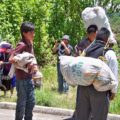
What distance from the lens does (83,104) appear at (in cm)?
582

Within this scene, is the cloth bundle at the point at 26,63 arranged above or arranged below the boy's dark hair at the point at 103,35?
below

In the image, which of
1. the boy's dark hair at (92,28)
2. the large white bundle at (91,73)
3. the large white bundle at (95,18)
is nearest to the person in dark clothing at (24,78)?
the large white bundle at (95,18)

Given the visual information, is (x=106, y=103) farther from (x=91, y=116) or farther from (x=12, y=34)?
(x=12, y=34)

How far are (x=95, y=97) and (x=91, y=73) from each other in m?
0.32

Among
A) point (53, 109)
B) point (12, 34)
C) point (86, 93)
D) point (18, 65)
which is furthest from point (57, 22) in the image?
point (86, 93)

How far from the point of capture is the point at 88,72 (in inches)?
219

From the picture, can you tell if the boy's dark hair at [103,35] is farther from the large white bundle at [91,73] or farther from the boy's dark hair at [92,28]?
the boy's dark hair at [92,28]

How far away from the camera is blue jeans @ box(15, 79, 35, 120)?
714 cm

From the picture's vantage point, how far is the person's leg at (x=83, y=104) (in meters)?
5.76

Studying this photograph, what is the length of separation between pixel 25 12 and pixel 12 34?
1213 millimetres

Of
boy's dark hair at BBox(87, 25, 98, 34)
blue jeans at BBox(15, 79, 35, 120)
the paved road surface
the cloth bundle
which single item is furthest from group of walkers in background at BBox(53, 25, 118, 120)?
the paved road surface

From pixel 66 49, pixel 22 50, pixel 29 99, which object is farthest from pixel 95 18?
pixel 66 49

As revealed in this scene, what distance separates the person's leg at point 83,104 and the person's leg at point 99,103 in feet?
0.27

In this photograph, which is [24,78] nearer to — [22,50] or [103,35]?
[22,50]
